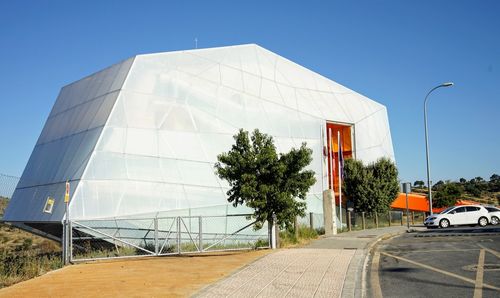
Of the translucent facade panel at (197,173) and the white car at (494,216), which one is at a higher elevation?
the translucent facade panel at (197,173)

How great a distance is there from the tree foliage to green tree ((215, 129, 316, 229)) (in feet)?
53.1

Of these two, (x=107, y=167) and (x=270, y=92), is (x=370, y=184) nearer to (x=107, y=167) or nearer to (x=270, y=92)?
(x=270, y=92)

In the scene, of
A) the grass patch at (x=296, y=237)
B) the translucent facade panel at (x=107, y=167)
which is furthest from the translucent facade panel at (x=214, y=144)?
the grass patch at (x=296, y=237)

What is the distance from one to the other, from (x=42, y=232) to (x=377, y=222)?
21.3m

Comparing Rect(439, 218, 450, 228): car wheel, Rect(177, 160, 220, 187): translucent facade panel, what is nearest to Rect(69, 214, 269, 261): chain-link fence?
Rect(177, 160, 220, 187): translucent facade panel

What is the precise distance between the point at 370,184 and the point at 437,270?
2236cm

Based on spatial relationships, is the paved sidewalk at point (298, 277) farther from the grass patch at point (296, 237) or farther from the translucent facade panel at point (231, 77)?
the translucent facade panel at point (231, 77)

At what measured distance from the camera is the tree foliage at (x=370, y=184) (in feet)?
110

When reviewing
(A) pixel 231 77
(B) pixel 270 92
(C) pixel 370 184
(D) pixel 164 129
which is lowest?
(C) pixel 370 184

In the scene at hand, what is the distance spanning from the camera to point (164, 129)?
85.9ft

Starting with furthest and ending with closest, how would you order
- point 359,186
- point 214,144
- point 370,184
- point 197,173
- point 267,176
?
point 370,184 < point 359,186 < point 214,144 < point 197,173 < point 267,176

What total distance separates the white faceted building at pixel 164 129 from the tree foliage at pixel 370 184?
193cm

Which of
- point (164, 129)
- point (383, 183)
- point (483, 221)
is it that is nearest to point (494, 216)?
point (483, 221)

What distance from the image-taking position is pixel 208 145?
27.4m
